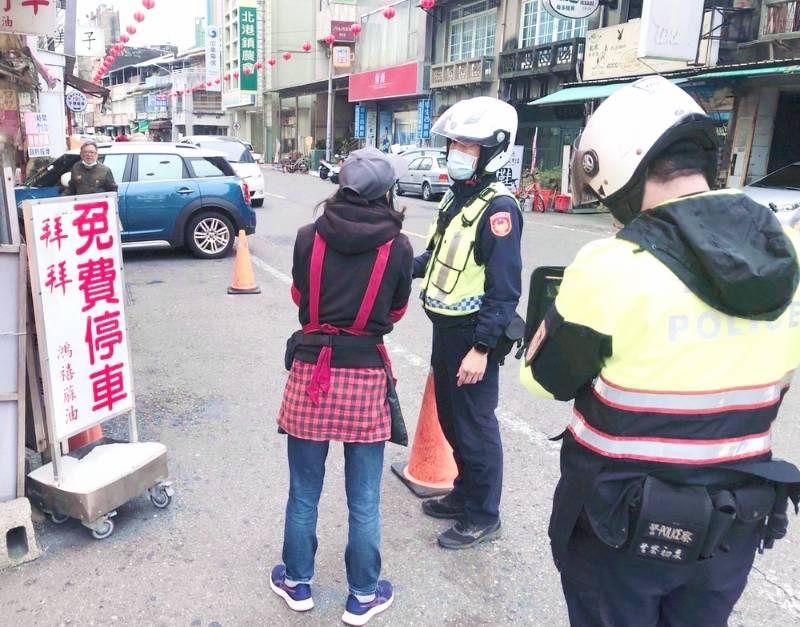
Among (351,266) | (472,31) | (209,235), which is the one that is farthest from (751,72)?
(472,31)

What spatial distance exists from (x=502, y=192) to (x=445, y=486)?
160 cm

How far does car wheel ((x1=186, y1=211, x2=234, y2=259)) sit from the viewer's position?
10.1 meters

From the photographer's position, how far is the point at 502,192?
2936 mm

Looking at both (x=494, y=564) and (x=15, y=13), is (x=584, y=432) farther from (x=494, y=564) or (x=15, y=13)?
(x=15, y=13)

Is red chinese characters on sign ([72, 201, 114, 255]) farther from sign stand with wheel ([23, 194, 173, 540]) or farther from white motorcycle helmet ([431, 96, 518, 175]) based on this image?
white motorcycle helmet ([431, 96, 518, 175])

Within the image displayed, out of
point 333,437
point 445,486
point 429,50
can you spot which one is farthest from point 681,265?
point 429,50

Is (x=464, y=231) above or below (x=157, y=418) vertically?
above

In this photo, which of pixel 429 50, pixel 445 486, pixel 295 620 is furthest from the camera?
pixel 429 50

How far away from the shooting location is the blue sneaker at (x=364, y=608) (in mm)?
2627

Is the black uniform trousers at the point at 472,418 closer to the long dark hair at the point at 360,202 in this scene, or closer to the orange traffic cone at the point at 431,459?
the orange traffic cone at the point at 431,459

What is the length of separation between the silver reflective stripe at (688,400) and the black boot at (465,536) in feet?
5.99

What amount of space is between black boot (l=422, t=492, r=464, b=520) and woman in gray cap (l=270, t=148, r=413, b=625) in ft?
2.57

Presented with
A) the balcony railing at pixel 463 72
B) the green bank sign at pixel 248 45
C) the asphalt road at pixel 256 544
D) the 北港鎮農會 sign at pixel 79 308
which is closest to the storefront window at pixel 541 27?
the balcony railing at pixel 463 72

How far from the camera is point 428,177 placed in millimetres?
20203
